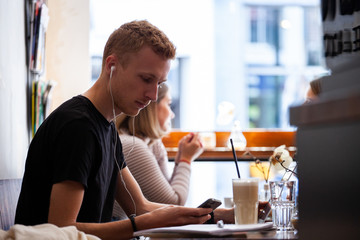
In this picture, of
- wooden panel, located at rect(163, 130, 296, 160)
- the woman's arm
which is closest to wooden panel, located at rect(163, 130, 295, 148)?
wooden panel, located at rect(163, 130, 296, 160)

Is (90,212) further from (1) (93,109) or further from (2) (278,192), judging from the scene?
(2) (278,192)

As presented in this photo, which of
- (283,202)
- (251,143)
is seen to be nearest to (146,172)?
(283,202)

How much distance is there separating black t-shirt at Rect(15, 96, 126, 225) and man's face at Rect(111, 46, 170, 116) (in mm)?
102

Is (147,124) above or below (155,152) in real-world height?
above

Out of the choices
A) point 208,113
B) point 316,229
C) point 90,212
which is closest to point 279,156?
point 90,212

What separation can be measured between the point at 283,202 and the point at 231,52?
24.6 feet

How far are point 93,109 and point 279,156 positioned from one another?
64cm

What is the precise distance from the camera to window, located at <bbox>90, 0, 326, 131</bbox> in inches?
315

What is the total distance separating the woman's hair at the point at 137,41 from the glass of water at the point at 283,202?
1.73 feet

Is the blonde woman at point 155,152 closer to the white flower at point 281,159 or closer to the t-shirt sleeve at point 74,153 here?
the white flower at point 281,159

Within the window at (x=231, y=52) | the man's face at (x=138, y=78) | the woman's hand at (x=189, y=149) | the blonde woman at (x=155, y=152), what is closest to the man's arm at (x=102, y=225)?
the man's face at (x=138, y=78)

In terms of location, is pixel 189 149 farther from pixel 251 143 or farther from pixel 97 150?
pixel 97 150

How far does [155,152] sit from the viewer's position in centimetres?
297

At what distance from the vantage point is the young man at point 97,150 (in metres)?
1.37
